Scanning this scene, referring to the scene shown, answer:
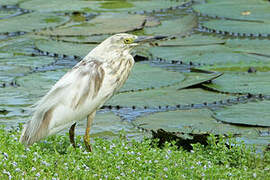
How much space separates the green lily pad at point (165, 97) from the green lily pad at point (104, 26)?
2.86 metres

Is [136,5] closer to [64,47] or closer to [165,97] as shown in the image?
[64,47]

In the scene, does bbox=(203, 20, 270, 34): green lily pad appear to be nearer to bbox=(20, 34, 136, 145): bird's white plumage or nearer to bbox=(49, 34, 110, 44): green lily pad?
bbox=(49, 34, 110, 44): green lily pad

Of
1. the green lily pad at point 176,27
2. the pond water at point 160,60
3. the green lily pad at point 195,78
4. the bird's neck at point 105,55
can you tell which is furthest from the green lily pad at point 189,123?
the green lily pad at point 176,27

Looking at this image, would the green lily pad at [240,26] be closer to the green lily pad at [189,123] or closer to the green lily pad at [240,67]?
the green lily pad at [240,67]

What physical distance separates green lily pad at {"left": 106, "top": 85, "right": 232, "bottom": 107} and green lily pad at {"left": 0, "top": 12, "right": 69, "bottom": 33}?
3.66 m

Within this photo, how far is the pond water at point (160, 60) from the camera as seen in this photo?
22.2ft

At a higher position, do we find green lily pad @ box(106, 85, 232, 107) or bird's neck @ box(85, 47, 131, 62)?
bird's neck @ box(85, 47, 131, 62)

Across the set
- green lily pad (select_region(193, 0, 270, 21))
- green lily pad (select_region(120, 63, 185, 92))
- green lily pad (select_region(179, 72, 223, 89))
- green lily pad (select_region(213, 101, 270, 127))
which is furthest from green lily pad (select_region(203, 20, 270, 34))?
green lily pad (select_region(213, 101, 270, 127))

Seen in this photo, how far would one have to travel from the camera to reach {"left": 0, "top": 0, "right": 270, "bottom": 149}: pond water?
6777 mm

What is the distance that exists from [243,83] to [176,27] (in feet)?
10.3

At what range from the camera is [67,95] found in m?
5.45

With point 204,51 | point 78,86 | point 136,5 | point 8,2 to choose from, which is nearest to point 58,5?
point 8,2

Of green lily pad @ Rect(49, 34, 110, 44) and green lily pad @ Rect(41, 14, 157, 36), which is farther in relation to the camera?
green lily pad @ Rect(41, 14, 157, 36)

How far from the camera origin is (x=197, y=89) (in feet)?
24.8
